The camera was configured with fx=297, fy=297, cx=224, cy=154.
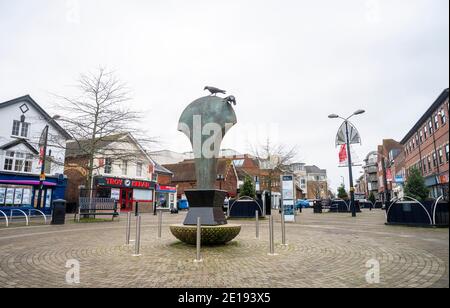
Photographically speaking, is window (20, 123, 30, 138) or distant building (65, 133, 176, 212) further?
distant building (65, 133, 176, 212)

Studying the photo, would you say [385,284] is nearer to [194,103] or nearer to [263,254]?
[263,254]

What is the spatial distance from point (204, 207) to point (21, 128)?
2576 centimetres

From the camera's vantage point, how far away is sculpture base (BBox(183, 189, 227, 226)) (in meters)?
7.68

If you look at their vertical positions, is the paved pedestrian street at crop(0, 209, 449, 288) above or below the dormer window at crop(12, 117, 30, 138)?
below

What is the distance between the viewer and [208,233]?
7145 mm

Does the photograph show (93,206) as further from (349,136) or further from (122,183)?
(349,136)

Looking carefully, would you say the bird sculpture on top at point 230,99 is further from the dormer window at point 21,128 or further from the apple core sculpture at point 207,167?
the dormer window at point 21,128

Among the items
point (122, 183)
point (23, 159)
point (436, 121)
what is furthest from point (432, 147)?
point (23, 159)

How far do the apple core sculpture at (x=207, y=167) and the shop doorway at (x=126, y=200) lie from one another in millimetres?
27741

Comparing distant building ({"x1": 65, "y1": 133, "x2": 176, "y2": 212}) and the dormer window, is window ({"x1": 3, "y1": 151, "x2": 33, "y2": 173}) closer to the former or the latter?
the dormer window

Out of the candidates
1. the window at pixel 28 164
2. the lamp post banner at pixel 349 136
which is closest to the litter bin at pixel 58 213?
the window at pixel 28 164

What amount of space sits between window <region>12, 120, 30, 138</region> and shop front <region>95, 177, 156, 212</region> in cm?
773

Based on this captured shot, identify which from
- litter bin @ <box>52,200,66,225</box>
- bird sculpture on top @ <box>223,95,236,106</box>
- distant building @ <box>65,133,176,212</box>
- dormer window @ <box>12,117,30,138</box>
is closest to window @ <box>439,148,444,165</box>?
distant building @ <box>65,133,176,212</box>

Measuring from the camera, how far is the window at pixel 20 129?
85.0ft
